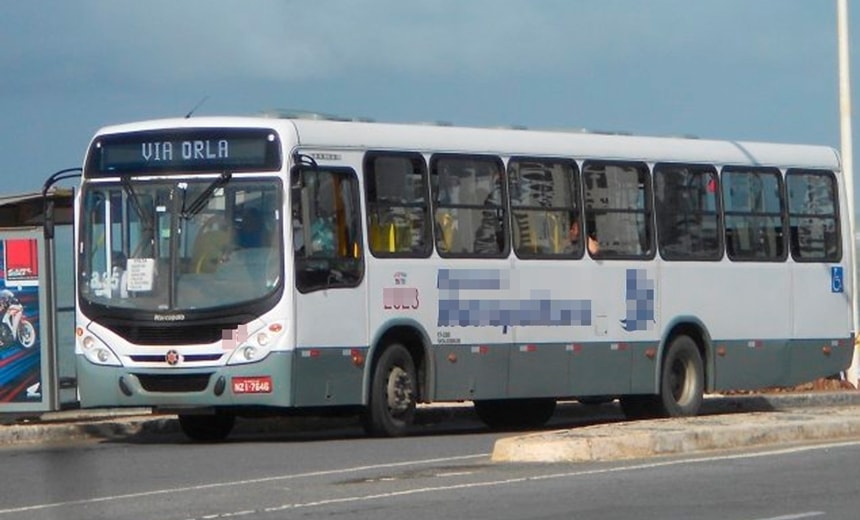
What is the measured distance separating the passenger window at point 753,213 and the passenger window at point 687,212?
0.75 feet

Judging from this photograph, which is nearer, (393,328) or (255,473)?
(255,473)

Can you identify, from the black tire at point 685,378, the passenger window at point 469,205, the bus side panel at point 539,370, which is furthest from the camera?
the black tire at point 685,378

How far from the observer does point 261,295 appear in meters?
20.2

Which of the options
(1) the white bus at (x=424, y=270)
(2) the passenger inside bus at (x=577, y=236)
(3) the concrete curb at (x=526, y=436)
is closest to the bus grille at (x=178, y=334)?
(1) the white bus at (x=424, y=270)

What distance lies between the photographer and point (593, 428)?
63.3ft

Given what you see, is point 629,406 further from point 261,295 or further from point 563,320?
point 261,295

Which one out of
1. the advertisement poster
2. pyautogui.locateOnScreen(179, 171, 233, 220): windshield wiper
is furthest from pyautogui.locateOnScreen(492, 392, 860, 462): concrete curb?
the advertisement poster

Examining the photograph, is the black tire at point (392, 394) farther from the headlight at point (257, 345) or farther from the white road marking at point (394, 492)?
the white road marking at point (394, 492)

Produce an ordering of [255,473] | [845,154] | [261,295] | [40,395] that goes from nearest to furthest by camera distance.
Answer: [255,473], [261,295], [40,395], [845,154]

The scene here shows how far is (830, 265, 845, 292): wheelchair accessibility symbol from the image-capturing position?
88.5 feet

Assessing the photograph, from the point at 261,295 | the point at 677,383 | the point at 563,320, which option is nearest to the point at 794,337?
the point at 677,383

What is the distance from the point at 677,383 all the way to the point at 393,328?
200 inches

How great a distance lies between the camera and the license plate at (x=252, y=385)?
792 inches

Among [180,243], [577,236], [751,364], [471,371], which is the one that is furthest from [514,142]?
[751,364]
